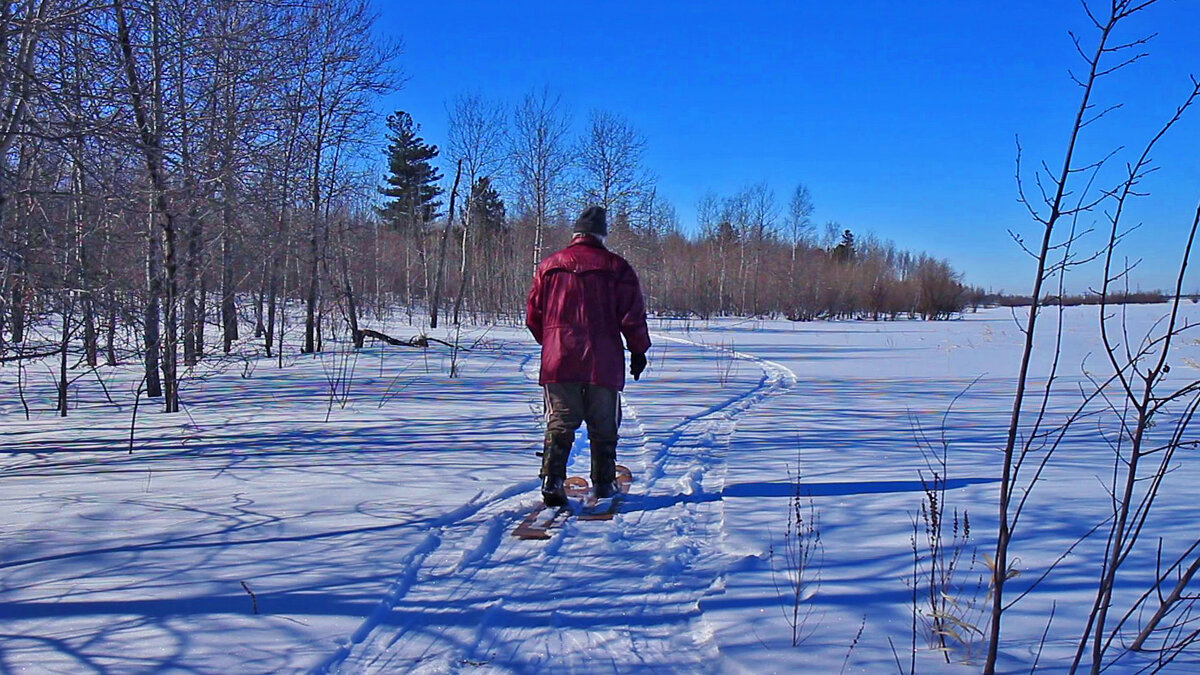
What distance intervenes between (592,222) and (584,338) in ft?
2.32

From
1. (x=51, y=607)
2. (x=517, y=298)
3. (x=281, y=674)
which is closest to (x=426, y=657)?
(x=281, y=674)

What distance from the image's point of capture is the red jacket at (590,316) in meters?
4.38

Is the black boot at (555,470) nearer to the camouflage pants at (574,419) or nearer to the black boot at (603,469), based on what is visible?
the camouflage pants at (574,419)

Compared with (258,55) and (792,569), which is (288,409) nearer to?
(258,55)

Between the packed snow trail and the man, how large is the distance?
18.6 inches

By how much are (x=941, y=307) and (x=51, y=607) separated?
60.2 m

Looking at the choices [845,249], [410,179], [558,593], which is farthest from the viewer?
[845,249]

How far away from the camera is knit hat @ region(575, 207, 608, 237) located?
14.9 ft

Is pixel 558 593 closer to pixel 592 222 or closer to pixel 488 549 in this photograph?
pixel 488 549

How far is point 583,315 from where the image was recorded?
14.4 ft

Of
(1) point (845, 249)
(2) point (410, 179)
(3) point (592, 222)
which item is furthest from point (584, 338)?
(1) point (845, 249)

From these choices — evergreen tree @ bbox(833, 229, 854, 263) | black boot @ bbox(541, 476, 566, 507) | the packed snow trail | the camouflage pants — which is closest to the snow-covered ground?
the packed snow trail

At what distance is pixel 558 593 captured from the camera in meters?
3.17

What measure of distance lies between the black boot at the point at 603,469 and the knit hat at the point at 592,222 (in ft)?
4.11
